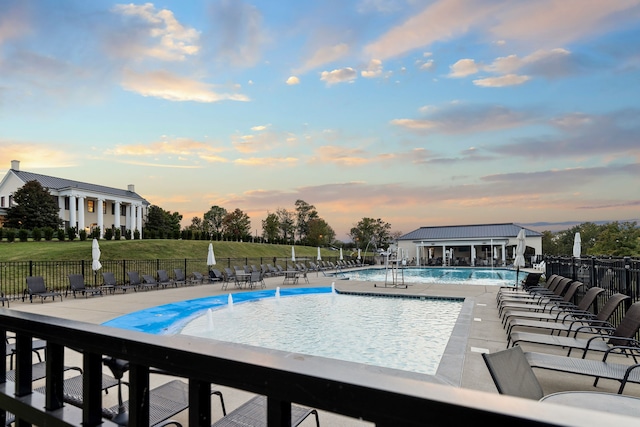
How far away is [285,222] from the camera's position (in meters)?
71.9

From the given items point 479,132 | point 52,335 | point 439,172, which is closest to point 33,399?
point 52,335

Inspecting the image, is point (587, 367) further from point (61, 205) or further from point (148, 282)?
point (61, 205)

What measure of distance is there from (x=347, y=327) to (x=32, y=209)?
1415 inches

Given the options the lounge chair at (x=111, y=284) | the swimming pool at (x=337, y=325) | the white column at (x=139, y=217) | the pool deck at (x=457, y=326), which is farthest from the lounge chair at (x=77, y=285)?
the white column at (x=139, y=217)

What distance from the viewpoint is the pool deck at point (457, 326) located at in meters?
4.77

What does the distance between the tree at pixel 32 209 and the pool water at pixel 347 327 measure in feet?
100

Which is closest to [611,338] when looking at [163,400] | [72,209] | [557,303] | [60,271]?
[557,303]

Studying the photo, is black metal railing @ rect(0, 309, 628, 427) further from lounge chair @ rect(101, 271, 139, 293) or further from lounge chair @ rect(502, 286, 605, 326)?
lounge chair @ rect(101, 271, 139, 293)

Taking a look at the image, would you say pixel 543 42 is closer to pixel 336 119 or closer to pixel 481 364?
pixel 336 119

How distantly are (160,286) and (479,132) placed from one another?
17463 millimetres

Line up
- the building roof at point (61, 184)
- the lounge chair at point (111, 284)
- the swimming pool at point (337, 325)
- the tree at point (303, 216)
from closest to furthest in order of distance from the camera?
the swimming pool at point (337, 325)
the lounge chair at point (111, 284)
the building roof at point (61, 184)
the tree at point (303, 216)

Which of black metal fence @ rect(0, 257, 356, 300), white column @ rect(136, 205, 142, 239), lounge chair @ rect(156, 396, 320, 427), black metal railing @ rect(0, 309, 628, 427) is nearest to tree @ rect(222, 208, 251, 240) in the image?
white column @ rect(136, 205, 142, 239)

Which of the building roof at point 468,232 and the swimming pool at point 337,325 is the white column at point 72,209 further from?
the building roof at point 468,232

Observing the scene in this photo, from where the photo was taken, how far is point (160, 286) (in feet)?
57.2
